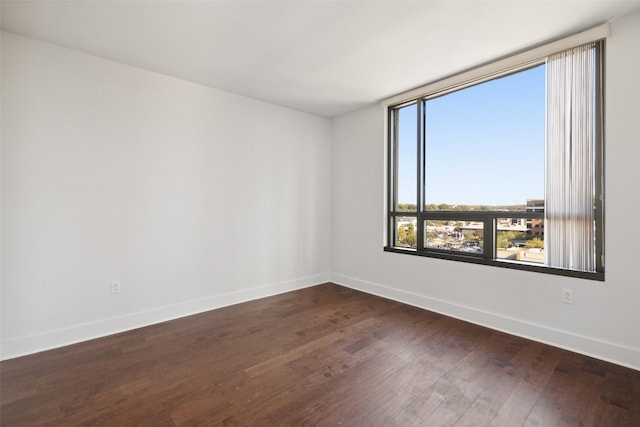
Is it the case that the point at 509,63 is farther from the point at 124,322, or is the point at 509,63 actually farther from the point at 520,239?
the point at 124,322

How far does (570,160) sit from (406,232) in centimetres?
184

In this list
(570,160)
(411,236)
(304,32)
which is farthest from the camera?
(411,236)

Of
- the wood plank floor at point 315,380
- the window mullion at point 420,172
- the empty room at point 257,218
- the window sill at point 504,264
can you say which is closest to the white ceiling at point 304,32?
the empty room at point 257,218

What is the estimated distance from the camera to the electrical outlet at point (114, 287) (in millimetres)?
2715

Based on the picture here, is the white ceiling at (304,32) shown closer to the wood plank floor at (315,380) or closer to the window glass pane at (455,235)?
the window glass pane at (455,235)

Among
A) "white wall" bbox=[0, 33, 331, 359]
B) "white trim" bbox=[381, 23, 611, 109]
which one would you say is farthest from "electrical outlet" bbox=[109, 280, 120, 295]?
"white trim" bbox=[381, 23, 611, 109]

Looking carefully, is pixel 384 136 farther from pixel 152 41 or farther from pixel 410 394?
pixel 410 394

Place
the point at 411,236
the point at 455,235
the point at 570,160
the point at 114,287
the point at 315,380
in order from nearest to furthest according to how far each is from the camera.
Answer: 1. the point at 315,380
2. the point at 570,160
3. the point at 114,287
4. the point at 455,235
5. the point at 411,236

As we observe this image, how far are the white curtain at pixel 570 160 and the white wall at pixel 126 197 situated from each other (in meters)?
2.98

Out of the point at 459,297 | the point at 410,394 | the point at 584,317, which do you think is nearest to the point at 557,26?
the point at 584,317

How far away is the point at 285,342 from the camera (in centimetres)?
254

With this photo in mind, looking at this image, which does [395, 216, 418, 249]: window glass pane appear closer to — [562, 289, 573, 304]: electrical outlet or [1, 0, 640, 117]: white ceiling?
[562, 289, 573, 304]: electrical outlet

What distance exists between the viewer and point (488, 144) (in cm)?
302

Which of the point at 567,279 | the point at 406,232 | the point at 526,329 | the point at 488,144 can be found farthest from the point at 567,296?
the point at 406,232
